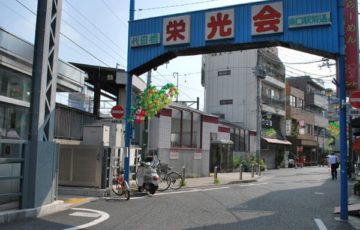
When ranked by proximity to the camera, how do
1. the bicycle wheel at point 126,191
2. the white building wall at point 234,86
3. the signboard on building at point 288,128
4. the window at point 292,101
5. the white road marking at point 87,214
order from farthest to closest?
1. the window at point 292,101
2. the signboard on building at point 288,128
3. the white building wall at point 234,86
4. the bicycle wheel at point 126,191
5. the white road marking at point 87,214

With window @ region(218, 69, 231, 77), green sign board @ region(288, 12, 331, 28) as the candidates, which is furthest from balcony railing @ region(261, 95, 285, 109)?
green sign board @ region(288, 12, 331, 28)

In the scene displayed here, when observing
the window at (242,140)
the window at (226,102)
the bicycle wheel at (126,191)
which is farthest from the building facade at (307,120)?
the bicycle wheel at (126,191)

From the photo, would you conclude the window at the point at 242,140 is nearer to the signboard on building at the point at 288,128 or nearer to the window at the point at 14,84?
the signboard on building at the point at 288,128

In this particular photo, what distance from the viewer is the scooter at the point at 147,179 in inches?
615

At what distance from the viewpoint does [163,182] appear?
19766 mm

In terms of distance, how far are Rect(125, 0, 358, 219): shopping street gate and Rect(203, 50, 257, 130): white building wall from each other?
32650 mm

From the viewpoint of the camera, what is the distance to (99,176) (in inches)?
599

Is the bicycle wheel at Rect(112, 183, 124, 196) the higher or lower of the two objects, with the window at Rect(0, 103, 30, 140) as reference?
lower

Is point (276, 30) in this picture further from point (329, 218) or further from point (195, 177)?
point (195, 177)

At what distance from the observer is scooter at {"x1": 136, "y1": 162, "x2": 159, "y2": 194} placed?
15617 millimetres

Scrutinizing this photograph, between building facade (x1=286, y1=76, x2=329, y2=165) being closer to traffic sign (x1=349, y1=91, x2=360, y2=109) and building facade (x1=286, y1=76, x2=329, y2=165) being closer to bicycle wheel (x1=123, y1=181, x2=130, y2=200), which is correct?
bicycle wheel (x1=123, y1=181, x2=130, y2=200)

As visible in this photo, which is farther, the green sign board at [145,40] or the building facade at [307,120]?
the building facade at [307,120]

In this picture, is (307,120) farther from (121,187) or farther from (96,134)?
(121,187)

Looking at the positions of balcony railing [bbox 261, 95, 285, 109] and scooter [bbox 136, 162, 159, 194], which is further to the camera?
balcony railing [bbox 261, 95, 285, 109]
